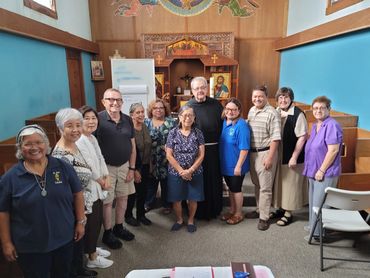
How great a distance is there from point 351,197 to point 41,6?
13.4 ft

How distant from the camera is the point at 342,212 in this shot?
231cm

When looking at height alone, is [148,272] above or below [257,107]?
below

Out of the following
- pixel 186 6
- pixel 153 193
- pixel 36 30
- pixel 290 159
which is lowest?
pixel 153 193

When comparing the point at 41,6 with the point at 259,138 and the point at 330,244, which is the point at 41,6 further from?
the point at 330,244

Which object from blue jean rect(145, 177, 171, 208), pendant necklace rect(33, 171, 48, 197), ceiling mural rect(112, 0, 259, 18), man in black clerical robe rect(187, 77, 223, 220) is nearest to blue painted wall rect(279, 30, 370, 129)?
ceiling mural rect(112, 0, 259, 18)

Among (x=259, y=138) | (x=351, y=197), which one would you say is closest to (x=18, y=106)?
(x=259, y=138)

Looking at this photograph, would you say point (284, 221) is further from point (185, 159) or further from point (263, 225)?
point (185, 159)

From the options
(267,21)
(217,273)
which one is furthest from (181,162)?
(267,21)

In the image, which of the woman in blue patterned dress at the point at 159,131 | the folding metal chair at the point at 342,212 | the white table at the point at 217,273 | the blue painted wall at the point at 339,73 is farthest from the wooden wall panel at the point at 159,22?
the white table at the point at 217,273

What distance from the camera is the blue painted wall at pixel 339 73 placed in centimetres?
306

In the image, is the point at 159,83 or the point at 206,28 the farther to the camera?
the point at 206,28

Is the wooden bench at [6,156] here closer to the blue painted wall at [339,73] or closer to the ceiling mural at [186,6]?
the blue painted wall at [339,73]

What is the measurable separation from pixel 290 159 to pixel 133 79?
126 inches

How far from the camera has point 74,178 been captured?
1.53 m
